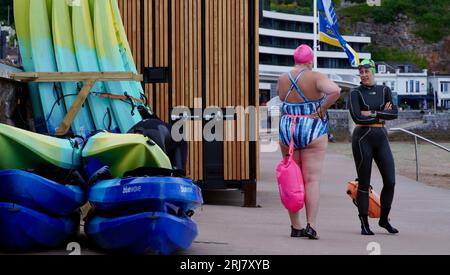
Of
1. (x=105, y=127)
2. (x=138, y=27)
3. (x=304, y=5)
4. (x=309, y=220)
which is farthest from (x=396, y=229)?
(x=304, y=5)

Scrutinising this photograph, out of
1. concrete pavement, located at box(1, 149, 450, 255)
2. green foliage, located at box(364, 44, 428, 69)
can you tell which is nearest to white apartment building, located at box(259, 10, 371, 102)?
green foliage, located at box(364, 44, 428, 69)

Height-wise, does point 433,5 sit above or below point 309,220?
above

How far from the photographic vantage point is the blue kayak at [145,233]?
6562 millimetres

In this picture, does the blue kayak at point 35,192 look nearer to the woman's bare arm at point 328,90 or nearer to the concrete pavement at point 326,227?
the concrete pavement at point 326,227

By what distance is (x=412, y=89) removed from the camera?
445 feet

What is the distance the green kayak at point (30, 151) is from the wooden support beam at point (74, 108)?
1.99 metres

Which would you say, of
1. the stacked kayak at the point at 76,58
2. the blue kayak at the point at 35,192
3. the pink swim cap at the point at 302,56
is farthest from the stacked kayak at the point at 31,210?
the stacked kayak at the point at 76,58

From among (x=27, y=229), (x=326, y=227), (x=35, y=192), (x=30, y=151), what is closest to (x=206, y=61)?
(x=326, y=227)

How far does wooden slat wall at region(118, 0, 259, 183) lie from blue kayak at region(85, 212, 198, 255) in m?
5.42

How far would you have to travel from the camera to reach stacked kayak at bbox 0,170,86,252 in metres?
6.69

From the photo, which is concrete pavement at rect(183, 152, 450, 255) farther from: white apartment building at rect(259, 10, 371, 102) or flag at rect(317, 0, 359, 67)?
white apartment building at rect(259, 10, 371, 102)

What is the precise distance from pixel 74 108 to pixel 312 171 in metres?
2.72
